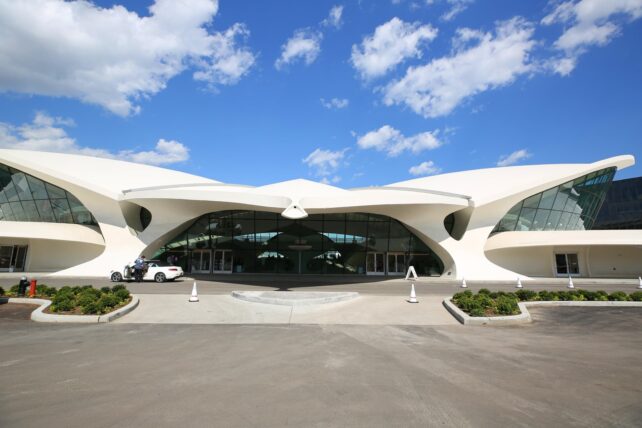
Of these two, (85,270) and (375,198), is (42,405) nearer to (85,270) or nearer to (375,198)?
(375,198)

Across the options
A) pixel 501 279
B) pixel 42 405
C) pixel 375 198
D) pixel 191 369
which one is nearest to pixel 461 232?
pixel 501 279

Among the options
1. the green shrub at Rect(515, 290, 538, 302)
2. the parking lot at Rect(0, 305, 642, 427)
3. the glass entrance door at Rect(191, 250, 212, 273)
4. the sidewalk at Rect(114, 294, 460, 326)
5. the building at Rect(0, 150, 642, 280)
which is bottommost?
the parking lot at Rect(0, 305, 642, 427)

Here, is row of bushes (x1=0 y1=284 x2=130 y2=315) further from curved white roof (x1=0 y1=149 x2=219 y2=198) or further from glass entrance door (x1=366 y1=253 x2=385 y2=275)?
glass entrance door (x1=366 y1=253 x2=385 y2=275)

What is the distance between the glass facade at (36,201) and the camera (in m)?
28.2

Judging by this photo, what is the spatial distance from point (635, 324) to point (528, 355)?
20.5 ft

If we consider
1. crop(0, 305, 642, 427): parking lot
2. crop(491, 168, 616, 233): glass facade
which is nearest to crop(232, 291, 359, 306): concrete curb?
crop(0, 305, 642, 427): parking lot

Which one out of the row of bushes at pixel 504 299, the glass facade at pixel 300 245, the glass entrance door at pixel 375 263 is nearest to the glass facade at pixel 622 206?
the glass facade at pixel 300 245

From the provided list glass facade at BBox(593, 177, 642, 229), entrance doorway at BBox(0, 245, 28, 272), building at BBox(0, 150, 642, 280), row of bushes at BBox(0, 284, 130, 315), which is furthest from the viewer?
glass facade at BBox(593, 177, 642, 229)

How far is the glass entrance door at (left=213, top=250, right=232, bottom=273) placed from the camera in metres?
31.2

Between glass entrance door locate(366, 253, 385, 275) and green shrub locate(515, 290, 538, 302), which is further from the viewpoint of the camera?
glass entrance door locate(366, 253, 385, 275)

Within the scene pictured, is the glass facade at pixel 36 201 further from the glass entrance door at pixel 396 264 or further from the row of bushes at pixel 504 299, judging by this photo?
the row of bushes at pixel 504 299

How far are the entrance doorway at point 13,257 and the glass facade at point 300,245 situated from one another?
11.3 meters

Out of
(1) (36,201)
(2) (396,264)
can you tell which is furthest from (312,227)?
(1) (36,201)

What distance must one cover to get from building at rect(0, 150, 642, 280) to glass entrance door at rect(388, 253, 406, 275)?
0.08 m
